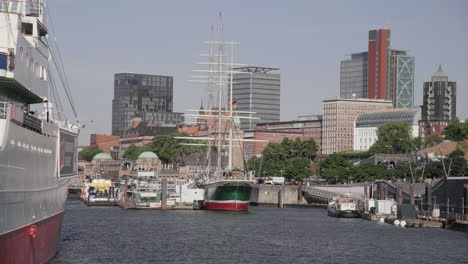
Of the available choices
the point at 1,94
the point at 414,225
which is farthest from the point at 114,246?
the point at 414,225

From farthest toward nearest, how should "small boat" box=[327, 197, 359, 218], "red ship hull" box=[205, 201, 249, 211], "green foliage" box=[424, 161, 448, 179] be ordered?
"green foliage" box=[424, 161, 448, 179], "red ship hull" box=[205, 201, 249, 211], "small boat" box=[327, 197, 359, 218]

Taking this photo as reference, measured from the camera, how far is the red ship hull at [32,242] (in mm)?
41094

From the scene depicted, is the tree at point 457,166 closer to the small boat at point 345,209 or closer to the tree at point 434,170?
the tree at point 434,170

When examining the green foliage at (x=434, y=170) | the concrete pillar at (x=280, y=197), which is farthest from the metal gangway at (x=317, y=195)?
the green foliage at (x=434, y=170)

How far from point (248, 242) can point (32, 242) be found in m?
39.0

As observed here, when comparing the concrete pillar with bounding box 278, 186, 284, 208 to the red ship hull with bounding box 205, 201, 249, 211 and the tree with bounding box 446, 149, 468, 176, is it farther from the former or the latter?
the red ship hull with bounding box 205, 201, 249, 211

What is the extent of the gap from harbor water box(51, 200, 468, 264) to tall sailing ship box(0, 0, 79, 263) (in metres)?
6.78

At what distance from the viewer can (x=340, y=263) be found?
68.1m

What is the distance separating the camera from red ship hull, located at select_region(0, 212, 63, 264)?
41094mm

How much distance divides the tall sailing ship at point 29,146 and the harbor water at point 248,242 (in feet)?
22.3

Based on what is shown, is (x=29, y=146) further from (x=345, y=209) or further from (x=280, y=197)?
(x=280, y=197)

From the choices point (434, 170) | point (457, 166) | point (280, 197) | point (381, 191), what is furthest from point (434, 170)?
point (381, 191)

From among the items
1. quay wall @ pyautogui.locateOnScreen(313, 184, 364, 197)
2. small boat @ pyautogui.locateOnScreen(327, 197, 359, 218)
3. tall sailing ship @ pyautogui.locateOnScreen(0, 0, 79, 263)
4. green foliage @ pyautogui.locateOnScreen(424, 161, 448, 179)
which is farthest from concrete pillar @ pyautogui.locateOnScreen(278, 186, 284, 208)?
tall sailing ship @ pyautogui.locateOnScreen(0, 0, 79, 263)

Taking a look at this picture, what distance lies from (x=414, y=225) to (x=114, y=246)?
44864 mm
